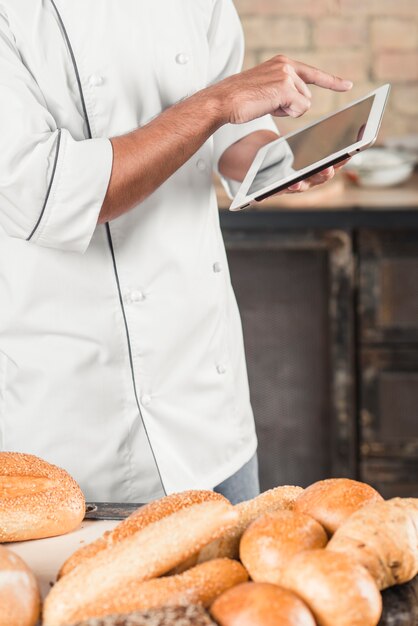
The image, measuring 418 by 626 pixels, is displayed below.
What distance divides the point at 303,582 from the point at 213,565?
8 centimetres

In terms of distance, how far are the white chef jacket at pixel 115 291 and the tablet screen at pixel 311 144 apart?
0.39 ft

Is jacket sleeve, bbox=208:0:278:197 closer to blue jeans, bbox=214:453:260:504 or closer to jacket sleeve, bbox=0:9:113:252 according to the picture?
A: jacket sleeve, bbox=0:9:113:252

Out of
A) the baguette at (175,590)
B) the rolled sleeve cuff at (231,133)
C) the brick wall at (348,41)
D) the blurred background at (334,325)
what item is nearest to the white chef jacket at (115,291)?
the rolled sleeve cuff at (231,133)

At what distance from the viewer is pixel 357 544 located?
27.1 inches

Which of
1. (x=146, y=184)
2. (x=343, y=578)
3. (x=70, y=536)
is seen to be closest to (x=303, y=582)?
(x=343, y=578)

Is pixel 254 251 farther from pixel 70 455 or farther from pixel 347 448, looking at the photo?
pixel 70 455

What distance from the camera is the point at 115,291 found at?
1.26 meters

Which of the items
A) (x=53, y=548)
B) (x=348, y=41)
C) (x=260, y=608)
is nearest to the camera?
(x=260, y=608)

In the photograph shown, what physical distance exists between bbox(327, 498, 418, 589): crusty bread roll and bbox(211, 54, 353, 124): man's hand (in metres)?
0.61

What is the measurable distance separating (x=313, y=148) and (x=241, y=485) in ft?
1.74

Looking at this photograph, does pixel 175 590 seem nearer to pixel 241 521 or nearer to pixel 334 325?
pixel 241 521

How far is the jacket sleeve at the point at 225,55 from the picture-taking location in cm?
141

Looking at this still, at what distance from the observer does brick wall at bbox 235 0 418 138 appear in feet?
9.20

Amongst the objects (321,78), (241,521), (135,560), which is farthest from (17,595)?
(321,78)
